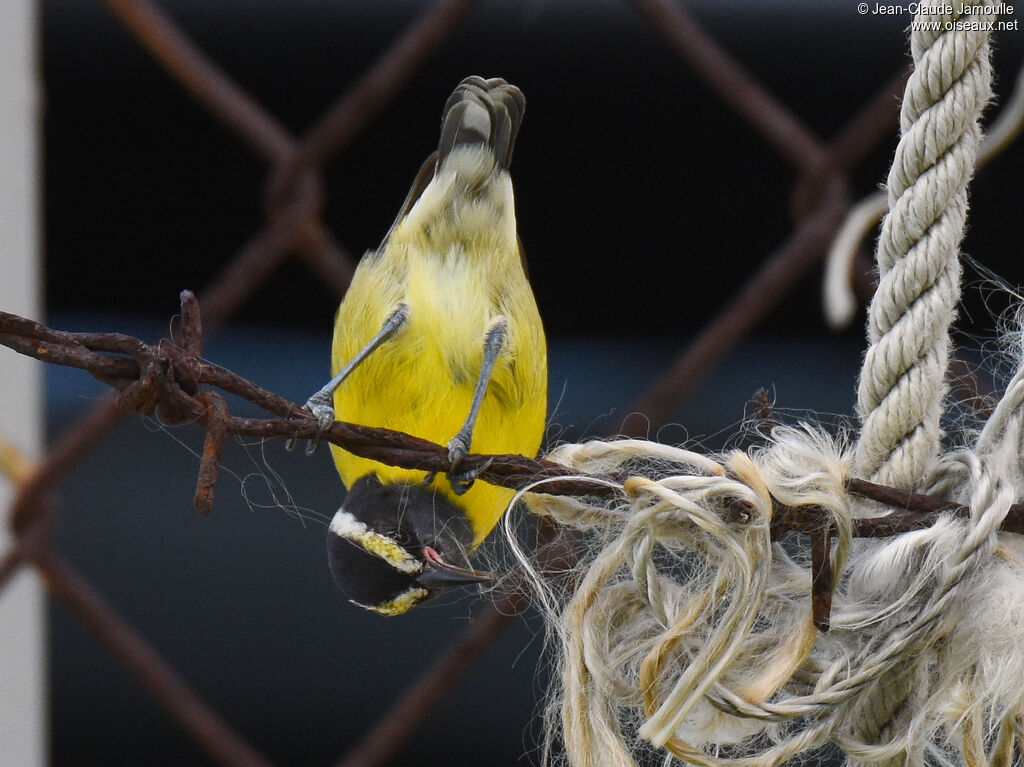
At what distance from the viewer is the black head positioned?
Answer: 771mm

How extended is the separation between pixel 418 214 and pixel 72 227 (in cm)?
77

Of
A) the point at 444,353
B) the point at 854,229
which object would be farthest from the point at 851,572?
the point at 444,353

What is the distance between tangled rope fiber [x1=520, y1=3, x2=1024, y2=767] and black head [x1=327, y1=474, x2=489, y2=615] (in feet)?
1.17

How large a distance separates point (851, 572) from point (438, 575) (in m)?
0.39

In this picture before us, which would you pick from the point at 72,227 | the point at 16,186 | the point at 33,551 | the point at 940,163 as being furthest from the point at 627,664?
the point at 72,227

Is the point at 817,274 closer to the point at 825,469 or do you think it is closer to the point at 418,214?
the point at 418,214

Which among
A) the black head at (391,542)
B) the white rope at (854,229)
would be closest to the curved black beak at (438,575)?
the black head at (391,542)

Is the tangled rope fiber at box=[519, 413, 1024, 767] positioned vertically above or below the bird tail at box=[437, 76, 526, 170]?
below

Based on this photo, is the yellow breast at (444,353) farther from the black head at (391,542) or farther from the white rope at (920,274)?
the white rope at (920,274)

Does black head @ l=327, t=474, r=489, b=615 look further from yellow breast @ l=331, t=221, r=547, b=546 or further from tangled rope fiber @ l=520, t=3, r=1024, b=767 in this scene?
tangled rope fiber @ l=520, t=3, r=1024, b=767

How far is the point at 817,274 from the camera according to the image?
129cm

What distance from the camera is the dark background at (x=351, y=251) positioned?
1.16 m

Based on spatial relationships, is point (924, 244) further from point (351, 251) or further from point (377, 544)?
point (351, 251)

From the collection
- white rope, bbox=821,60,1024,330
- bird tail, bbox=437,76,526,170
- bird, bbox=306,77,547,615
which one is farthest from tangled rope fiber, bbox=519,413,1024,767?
bird tail, bbox=437,76,526,170
